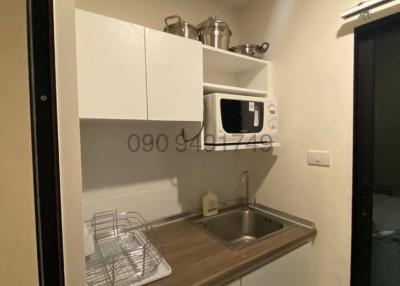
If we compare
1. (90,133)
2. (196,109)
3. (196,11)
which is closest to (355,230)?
(196,109)

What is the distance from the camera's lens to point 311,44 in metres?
1.39

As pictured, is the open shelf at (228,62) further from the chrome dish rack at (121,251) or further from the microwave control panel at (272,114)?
the chrome dish rack at (121,251)

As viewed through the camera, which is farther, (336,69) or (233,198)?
(233,198)

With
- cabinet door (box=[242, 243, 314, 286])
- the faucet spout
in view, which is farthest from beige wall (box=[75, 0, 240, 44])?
cabinet door (box=[242, 243, 314, 286])

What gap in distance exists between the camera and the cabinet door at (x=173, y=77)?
108cm

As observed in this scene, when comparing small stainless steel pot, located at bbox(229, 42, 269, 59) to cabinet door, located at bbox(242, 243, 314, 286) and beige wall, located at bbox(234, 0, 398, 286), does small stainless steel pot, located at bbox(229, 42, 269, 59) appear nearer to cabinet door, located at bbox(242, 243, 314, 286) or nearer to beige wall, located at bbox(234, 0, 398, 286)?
beige wall, located at bbox(234, 0, 398, 286)

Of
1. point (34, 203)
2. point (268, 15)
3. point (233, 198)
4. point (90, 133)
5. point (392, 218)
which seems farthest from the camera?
point (233, 198)

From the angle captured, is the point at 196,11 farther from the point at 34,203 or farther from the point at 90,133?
the point at 34,203

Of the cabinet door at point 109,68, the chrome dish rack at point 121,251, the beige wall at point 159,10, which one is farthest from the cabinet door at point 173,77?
the chrome dish rack at point 121,251

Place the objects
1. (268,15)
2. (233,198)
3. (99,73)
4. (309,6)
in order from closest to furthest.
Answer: (99,73), (309,6), (268,15), (233,198)

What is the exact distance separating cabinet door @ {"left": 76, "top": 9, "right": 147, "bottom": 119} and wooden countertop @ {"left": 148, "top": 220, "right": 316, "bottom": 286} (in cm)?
76

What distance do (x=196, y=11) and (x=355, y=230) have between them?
1856mm

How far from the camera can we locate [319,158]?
1369 millimetres

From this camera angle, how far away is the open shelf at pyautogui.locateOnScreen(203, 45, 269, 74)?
140 centimetres
